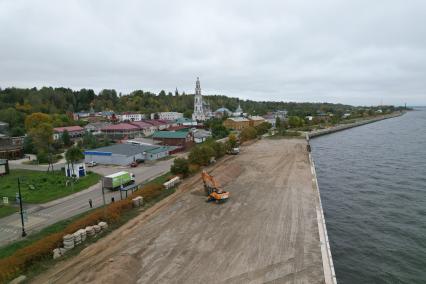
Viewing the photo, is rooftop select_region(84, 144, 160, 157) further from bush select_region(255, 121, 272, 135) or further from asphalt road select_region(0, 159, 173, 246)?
bush select_region(255, 121, 272, 135)

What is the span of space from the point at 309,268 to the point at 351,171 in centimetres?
2644

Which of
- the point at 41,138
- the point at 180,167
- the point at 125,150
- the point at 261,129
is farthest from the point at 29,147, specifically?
the point at 261,129

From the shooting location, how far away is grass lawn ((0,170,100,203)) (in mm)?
23980

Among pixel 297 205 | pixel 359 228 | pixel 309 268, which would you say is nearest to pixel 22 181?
pixel 297 205

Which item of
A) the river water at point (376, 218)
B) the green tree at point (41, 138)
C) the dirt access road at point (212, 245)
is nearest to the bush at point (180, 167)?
the dirt access road at point (212, 245)

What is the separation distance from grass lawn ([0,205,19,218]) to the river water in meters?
21.9

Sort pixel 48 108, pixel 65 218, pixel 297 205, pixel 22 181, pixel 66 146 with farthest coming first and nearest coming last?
1. pixel 48 108
2. pixel 66 146
3. pixel 22 181
4. pixel 297 205
5. pixel 65 218

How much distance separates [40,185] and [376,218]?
97.3 ft

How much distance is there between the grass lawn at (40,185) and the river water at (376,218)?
72.6 ft

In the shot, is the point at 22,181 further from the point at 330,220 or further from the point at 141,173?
the point at 330,220

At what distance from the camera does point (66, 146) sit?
178ft

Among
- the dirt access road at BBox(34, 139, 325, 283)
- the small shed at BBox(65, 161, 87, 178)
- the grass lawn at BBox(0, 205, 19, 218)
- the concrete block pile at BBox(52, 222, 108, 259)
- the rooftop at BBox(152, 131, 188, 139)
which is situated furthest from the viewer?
the rooftop at BBox(152, 131, 188, 139)

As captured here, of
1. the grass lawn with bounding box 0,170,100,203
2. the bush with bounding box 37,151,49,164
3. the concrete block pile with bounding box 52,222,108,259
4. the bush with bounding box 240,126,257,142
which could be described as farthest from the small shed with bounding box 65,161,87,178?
the bush with bounding box 240,126,257,142

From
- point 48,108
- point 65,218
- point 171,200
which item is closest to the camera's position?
point 65,218
